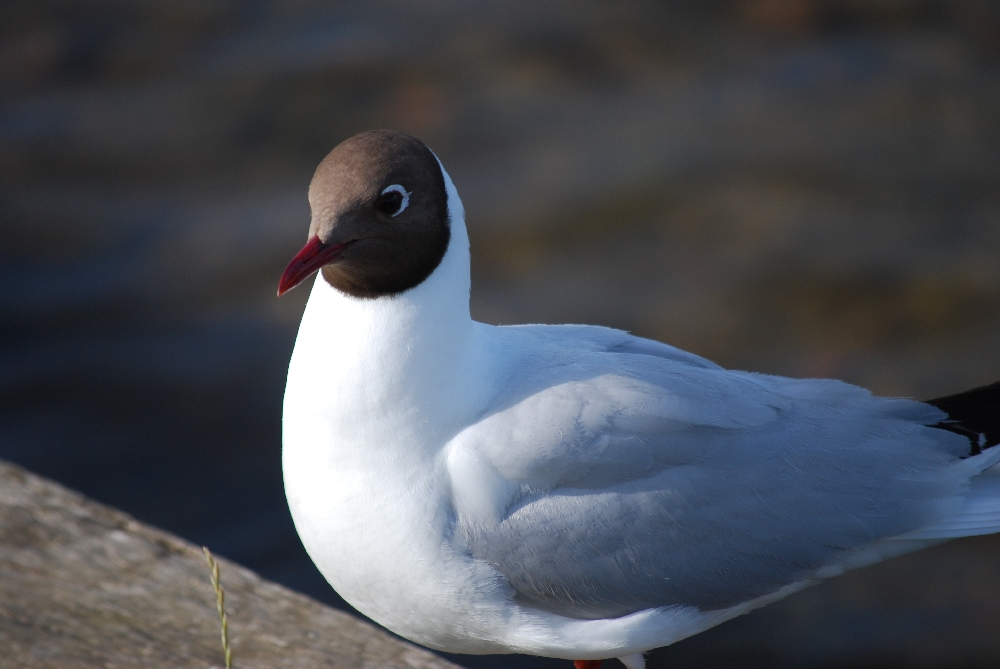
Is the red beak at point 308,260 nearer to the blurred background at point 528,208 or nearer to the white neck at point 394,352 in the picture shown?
the white neck at point 394,352

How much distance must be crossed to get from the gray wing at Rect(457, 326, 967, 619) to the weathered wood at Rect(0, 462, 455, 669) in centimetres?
40

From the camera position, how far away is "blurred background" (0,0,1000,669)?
4977 millimetres

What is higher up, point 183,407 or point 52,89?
point 52,89

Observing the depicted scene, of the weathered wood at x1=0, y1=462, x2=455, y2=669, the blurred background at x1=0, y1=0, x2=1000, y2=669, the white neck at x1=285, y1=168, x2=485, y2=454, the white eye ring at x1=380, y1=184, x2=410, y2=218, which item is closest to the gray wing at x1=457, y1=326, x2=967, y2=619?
the white neck at x1=285, y1=168, x2=485, y2=454

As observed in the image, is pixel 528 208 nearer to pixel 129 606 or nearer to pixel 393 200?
pixel 393 200

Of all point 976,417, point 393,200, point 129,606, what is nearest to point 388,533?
point 129,606

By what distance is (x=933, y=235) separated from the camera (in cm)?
587

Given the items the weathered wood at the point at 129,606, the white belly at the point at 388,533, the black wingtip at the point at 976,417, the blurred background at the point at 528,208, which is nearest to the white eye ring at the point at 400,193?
the white belly at the point at 388,533

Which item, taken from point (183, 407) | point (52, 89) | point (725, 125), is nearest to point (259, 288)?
point (183, 407)

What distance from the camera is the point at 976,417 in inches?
122

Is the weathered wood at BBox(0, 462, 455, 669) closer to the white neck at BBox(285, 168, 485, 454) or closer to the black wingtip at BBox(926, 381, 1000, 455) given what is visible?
the white neck at BBox(285, 168, 485, 454)

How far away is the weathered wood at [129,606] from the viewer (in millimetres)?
2279

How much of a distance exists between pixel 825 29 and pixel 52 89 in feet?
15.0

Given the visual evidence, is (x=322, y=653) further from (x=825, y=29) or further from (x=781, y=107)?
(x=825, y=29)
